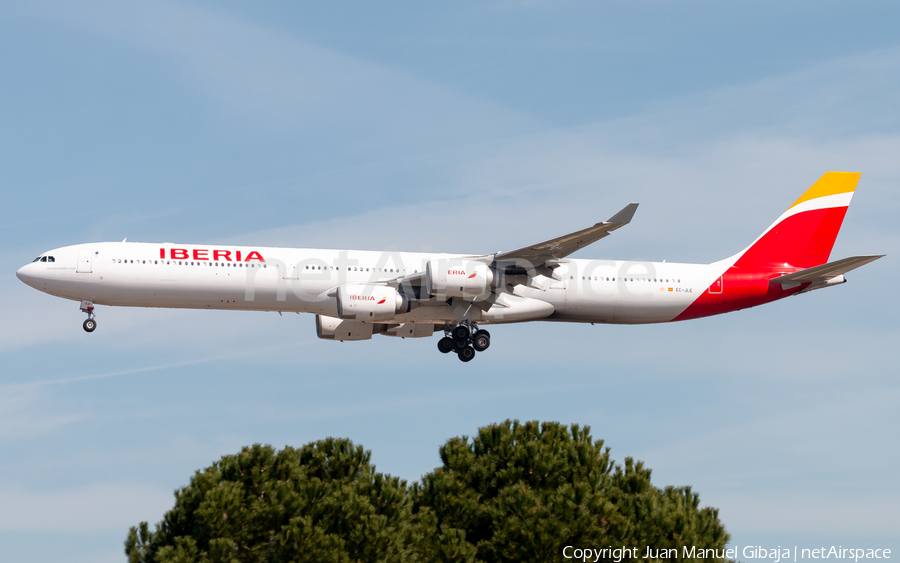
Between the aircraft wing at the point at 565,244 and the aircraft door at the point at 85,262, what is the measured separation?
16165 millimetres

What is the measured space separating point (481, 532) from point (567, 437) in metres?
5.10

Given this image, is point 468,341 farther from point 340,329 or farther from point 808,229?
point 808,229

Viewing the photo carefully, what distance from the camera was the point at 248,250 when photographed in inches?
1524

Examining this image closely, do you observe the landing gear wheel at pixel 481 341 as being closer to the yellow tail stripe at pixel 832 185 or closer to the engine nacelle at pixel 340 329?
the engine nacelle at pixel 340 329

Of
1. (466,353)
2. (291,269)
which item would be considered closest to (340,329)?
(291,269)

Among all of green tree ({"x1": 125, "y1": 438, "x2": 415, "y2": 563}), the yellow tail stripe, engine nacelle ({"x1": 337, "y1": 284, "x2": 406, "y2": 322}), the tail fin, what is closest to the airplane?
engine nacelle ({"x1": 337, "y1": 284, "x2": 406, "y2": 322})

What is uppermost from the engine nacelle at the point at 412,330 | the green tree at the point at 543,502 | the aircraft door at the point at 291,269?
the aircraft door at the point at 291,269

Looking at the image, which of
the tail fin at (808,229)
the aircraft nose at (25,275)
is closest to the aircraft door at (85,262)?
the aircraft nose at (25,275)

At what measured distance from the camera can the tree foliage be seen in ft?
100

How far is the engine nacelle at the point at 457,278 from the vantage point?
123ft

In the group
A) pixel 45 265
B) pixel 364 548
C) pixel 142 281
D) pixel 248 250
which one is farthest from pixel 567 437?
pixel 45 265

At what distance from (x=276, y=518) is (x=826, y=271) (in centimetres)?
2524

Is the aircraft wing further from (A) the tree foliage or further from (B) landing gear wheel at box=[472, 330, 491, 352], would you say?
(A) the tree foliage

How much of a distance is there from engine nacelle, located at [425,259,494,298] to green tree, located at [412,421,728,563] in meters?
5.48
